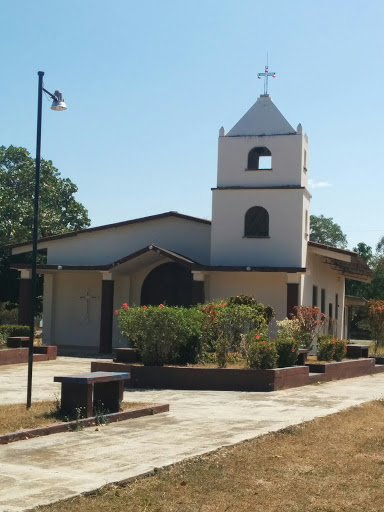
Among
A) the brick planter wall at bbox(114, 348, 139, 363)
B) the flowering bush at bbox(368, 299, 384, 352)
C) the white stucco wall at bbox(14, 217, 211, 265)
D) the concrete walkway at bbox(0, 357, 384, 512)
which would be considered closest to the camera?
the concrete walkway at bbox(0, 357, 384, 512)

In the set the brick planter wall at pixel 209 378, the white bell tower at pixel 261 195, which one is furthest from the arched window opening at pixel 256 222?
the brick planter wall at pixel 209 378

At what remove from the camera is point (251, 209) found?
25.9 meters

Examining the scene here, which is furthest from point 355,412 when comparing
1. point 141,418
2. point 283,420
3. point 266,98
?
point 266,98

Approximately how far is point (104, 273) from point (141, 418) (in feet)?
50.1

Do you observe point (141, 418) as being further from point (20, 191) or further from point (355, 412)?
point (20, 191)

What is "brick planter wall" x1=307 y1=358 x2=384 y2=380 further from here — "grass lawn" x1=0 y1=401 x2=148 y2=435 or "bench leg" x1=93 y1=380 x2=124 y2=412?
"bench leg" x1=93 y1=380 x2=124 y2=412

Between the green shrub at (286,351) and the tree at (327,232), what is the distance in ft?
187

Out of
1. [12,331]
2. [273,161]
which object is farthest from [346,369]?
[12,331]

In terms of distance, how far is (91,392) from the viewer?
10438 mm

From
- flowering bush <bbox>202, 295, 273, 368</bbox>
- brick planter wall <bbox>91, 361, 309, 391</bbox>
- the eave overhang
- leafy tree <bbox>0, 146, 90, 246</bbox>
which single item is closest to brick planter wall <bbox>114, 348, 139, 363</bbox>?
brick planter wall <bbox>91, 361, 309, 391</bbox>

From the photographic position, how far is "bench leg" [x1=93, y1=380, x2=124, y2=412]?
10.9m

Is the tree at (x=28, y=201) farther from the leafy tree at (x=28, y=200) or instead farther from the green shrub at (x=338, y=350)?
the green shrub at (x=338, y=350)

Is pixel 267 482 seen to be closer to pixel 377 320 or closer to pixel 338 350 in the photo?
pixel 338 350

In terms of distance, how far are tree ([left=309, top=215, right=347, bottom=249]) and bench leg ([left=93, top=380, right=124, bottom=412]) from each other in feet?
207
